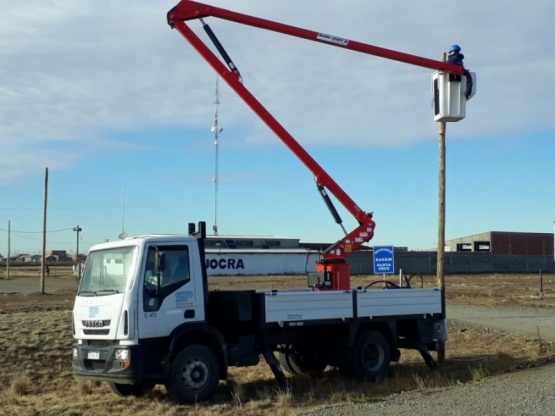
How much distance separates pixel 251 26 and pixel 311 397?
7.75 meters

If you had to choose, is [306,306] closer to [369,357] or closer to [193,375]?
[369,357]

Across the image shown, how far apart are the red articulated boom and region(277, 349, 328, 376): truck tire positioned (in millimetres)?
1426

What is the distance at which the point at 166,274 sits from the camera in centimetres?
1243

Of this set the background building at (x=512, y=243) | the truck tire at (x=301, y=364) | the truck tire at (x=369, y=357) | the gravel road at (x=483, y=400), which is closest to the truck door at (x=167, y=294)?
the gravel road at (x=483, y=400)

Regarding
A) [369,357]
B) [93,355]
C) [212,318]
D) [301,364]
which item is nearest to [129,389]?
[93,355]

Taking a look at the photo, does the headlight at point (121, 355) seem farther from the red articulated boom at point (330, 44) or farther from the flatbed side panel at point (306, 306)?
the red articulated boom at point (330, 44)

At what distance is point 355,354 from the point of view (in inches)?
571

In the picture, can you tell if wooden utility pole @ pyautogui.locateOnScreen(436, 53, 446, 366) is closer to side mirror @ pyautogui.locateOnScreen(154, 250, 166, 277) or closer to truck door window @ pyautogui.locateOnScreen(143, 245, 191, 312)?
truck door window @ pyautogui.locateOnScreen(143, 245, 191, 312)

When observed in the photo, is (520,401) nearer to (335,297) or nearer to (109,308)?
(335,297)

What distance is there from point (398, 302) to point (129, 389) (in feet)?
17.4

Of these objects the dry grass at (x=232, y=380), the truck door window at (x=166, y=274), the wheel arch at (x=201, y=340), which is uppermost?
the truck door window at (x=166, y=274)

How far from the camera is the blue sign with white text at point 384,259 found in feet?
78.4

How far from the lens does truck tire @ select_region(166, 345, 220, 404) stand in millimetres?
12164

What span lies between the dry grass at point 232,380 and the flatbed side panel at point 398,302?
4.07 feet
